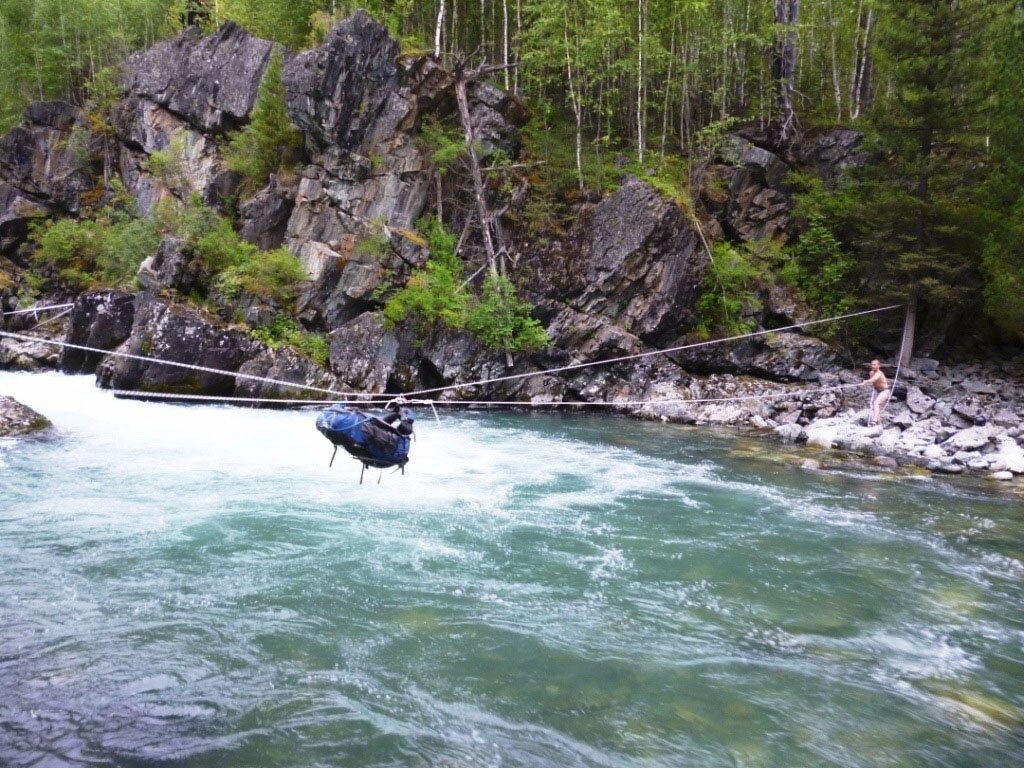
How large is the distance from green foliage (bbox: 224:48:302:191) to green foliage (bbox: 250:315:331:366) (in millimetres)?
7080

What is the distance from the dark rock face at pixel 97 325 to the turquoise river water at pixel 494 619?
814cm

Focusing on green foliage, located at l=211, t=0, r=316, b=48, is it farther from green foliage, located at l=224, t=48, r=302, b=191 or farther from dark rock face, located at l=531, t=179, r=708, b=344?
dark rock face, located at l=531, t=179, r=708, b=344

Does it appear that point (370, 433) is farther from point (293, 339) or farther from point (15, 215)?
point (15, 215)

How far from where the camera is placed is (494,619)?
569 cm

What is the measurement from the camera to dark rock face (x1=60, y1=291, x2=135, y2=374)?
706 inches

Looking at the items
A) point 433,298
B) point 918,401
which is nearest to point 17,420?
point 433,298

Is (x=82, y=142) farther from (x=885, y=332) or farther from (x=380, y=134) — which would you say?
(x=885, y=332)

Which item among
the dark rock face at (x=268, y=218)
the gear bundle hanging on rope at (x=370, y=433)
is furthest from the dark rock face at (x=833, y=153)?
the gear bundle hanging on rope at (x=370, y=433)

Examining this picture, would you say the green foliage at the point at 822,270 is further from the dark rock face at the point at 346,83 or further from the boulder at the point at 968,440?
the dark rock face at the point at 346,83

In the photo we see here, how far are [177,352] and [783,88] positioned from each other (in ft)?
66.6

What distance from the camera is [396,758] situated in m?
3.89

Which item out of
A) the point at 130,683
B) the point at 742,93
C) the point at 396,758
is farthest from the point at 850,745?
the point at 742,93

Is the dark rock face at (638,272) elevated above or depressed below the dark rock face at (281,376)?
above

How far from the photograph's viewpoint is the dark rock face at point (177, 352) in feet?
52.1
